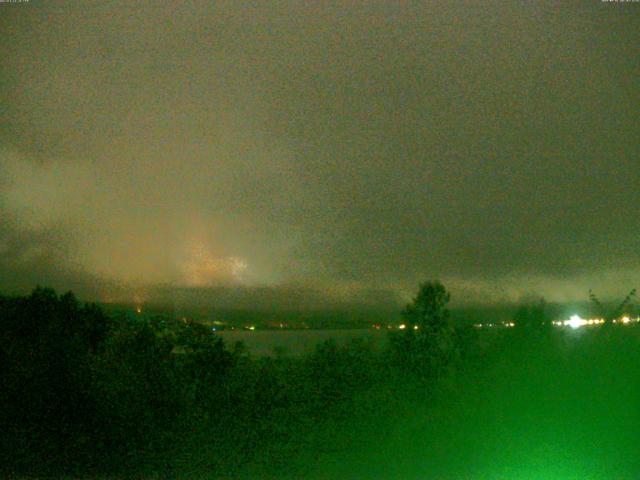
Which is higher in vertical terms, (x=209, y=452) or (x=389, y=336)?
(x=389, y=336)

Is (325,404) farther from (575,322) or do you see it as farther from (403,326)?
(575,322)

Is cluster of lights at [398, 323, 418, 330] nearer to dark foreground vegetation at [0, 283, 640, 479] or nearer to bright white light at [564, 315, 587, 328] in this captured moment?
dark foreground vegetation at [0, 283, 640, 479]

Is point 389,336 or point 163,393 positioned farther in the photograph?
point 389,336

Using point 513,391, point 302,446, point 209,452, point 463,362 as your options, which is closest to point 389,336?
point 463,362

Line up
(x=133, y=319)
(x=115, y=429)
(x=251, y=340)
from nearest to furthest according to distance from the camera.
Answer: (x=115, y=429) → (x=133, y=319) → (x=251, y=340)

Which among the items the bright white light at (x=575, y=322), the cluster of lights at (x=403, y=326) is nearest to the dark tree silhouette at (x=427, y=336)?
the cluster of lights at (x=403, y=326)

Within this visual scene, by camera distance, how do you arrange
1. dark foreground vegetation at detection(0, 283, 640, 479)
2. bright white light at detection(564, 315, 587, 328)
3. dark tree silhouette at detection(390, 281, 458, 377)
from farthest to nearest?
1. bright white light at detection(564, 315, 587, 328)
2. dark tree silhouette at detection(390, 281, 458, 377)
3. dark foreground vegetation at detection(0, 283, 640, 479)

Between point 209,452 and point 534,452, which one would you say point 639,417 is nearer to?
point 534,452

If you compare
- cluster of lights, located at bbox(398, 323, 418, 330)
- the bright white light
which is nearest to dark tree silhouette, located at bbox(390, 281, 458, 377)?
cluster of lights, located at bbox(398, 323, 418, 330)
